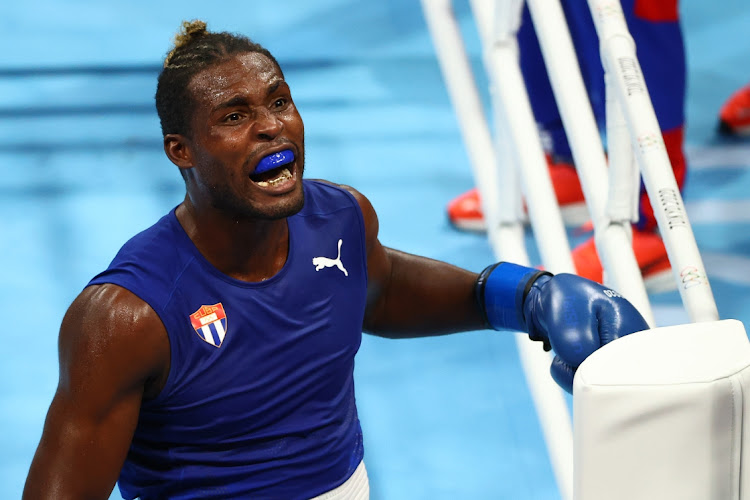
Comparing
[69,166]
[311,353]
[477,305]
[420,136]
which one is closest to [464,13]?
[420,136]

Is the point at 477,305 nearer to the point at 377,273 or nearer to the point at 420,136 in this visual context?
the point at 377,273

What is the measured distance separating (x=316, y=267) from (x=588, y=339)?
42 cm

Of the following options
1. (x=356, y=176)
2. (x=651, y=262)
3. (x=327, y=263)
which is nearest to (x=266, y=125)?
(x=327, y=263)

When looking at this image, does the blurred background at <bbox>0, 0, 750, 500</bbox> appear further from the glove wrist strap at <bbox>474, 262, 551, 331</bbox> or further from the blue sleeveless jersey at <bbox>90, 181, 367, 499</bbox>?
the blue sleeveless jersey at <bbox>90, 181, 367, 499</bbox>

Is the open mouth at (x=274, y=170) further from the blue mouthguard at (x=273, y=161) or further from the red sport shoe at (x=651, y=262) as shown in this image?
the red sport shoe at (x=651, y=262)

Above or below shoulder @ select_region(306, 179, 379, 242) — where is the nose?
above

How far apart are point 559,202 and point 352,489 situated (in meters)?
1.68

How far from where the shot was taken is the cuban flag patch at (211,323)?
1523mm

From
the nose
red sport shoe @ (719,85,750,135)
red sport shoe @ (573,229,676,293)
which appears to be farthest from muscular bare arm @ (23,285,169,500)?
red sport shoe @ (719,85,750,135)

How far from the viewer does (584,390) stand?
115cm

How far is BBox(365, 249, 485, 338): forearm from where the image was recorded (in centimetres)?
189

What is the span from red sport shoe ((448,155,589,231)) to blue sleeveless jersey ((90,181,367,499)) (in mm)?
1570

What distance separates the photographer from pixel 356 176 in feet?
11.7

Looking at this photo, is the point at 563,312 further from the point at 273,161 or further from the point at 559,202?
the point at 559,202
